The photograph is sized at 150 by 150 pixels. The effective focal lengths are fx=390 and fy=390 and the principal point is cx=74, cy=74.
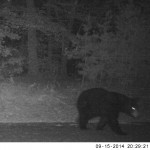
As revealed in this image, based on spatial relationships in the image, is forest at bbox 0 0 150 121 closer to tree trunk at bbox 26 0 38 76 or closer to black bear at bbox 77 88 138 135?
tree trunk at bbox 26 0 38 76

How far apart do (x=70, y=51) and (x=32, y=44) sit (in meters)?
1.21

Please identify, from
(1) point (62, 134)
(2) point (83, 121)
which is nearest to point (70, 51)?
(2) point (83, 121)

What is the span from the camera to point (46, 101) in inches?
456

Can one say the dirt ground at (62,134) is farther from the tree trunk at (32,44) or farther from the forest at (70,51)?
the tree trunk at (32,44)

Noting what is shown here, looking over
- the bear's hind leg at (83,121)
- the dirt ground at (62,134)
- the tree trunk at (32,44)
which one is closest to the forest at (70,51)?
the tree trunk at (32,44)

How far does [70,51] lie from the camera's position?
1223 cm

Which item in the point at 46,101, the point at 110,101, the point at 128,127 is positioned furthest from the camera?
the point at 46,101

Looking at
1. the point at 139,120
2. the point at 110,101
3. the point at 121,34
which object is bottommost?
the point at 139,120

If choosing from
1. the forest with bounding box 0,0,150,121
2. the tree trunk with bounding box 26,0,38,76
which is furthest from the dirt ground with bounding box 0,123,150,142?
the tree trunk with bounding box 26,0,38,76

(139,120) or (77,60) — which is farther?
(77,60)

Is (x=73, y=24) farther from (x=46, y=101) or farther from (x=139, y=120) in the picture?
(x=139, y=120)

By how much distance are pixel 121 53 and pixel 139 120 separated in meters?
2.33

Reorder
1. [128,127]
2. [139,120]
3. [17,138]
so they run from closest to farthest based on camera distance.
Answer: [17,138] < [128,127] < [139,120]

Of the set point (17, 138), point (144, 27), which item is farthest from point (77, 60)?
point (17, 138)
